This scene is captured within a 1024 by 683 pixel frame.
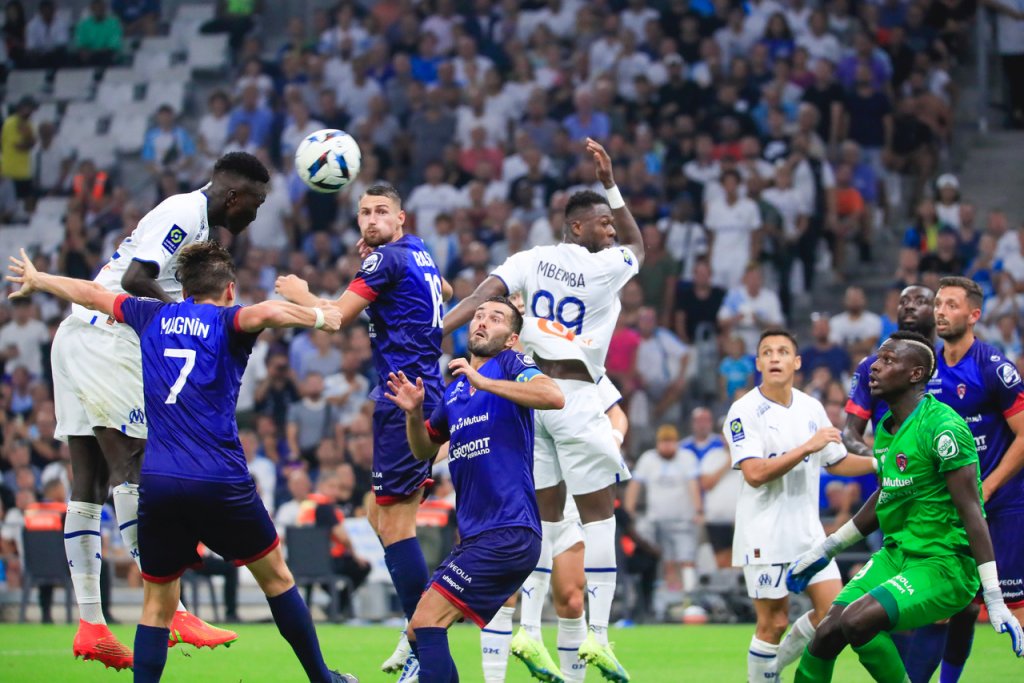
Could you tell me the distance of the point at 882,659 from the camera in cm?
786

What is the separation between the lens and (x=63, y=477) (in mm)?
18719

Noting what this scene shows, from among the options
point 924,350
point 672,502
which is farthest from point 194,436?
point 672,502

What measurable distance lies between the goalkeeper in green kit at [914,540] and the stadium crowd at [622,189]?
25.3ft

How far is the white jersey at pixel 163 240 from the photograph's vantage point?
29.3 feet

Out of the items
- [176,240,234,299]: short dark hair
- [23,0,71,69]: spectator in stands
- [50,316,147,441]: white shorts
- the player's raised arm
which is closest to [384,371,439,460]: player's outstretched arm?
[176,240,234,299]: short dark hair

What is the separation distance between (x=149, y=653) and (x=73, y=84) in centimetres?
2106

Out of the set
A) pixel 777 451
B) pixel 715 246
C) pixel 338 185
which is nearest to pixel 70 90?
pixel 715 246

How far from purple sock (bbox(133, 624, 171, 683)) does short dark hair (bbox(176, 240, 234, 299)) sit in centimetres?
187

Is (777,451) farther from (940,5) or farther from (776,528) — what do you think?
(940,5)

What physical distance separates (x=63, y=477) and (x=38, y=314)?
4.27 metres

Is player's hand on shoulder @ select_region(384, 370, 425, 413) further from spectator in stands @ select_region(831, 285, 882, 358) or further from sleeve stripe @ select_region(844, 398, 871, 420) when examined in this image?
spectator in stands @ select_region(831, 285, 882, 358)

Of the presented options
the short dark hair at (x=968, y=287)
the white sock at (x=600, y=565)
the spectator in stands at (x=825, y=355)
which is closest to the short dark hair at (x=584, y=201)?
the white sock at (x=600, y=565)

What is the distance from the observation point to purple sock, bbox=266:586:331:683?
8102mm

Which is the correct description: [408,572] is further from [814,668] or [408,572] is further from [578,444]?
[814,668]
